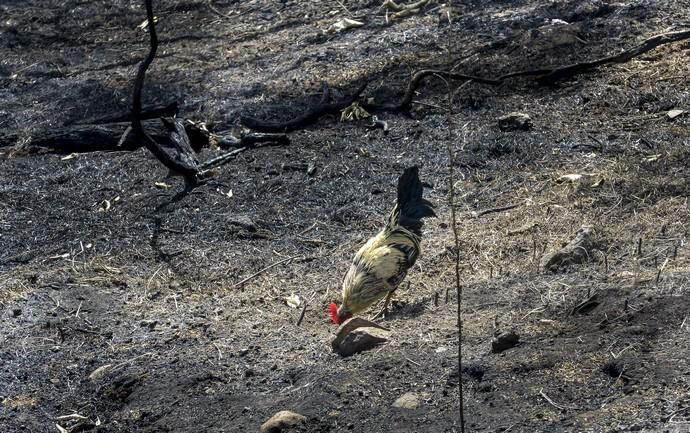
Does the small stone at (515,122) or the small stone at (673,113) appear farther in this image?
the small stone at (515,122)

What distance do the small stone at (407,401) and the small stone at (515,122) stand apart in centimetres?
405

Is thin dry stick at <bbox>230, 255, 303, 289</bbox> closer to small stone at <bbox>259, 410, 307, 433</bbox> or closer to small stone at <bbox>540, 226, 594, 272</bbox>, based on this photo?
small stone at <bbox>540, 226, 594, 272</bbox>

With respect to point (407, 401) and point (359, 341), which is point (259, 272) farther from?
point (407, 401)

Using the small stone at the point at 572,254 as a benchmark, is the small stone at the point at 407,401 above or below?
above

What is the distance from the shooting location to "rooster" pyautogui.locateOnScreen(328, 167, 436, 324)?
20.6 ft

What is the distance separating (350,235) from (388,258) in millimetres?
1276

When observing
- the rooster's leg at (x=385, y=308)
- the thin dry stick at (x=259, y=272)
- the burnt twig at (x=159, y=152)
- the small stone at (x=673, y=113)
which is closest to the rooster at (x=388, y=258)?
the rooster's leg at (x=385, y=308)

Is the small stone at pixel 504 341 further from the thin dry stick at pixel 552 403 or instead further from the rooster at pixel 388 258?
the rooster at pixel 388 258

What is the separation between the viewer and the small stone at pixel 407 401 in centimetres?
510

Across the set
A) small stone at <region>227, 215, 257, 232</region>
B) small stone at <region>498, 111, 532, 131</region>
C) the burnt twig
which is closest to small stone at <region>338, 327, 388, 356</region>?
small stone at <region>227, 215, 257, 232</region>

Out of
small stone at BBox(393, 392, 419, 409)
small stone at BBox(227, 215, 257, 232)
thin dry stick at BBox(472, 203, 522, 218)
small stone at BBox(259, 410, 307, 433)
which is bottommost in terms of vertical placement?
small stone at BBox(227, 215, 257, 232)

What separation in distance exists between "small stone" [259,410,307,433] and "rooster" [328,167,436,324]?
116cm

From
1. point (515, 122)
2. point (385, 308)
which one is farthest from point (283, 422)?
point (515, 122)

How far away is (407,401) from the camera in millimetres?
5133
